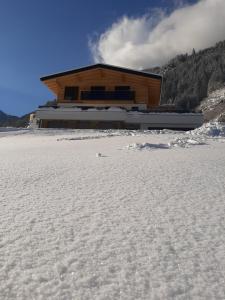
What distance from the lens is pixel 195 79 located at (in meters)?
108

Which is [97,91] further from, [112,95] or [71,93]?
[71,93]

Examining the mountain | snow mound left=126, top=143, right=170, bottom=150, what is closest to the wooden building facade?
snow mound left=126, top=143, right=170, bottom=150

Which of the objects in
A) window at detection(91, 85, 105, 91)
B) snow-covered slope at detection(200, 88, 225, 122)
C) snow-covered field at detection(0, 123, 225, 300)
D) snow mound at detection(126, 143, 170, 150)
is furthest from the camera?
snow-covered slope at detection(200, 88, 225, 122)

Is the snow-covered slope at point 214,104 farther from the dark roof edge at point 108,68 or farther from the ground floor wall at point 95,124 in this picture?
the ground floor wall at point 95,124

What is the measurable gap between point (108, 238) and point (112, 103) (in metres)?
20.6

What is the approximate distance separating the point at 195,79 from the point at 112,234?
4364 inches

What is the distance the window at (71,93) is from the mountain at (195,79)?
233 ft

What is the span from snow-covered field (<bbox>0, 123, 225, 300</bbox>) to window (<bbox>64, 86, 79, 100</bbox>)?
19.8 metres

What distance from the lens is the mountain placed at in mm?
98675

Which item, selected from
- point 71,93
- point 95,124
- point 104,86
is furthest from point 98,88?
point 95,124

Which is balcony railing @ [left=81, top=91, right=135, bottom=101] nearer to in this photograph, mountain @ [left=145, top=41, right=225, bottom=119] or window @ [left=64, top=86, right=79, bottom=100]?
window @ [left=64, top=86, right=79, bottom=100]

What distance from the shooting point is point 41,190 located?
364 centimetres

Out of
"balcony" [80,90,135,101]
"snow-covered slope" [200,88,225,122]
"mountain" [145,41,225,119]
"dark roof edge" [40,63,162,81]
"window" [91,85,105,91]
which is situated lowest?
"balcony" [80,90,135,101]

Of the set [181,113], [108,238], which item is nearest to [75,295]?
[108,238]
